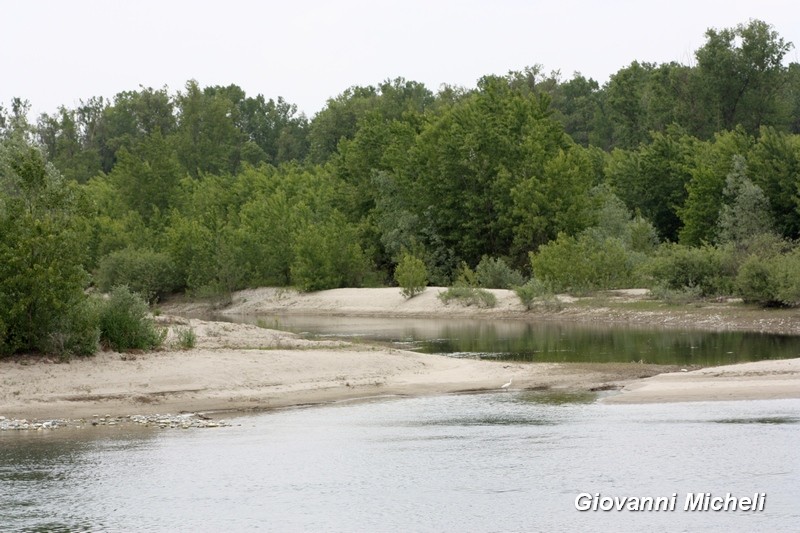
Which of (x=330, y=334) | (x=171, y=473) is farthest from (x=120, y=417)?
(x=330, y=334)

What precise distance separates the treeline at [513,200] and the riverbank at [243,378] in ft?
31.9

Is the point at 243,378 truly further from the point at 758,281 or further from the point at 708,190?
the point at 708,190

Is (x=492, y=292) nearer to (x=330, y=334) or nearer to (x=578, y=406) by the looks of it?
(x=330, y=334)

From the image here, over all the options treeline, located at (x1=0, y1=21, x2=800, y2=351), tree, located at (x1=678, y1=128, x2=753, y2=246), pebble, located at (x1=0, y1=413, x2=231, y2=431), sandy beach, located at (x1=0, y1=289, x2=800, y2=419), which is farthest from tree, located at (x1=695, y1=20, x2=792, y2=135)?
pebble, located at (x1=0, y1=413, x2=231, y2=431)

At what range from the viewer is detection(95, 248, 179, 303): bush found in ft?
267

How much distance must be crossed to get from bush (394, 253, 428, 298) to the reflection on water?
9.67 meters

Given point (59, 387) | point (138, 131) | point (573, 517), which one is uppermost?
point (138, 131)

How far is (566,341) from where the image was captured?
1774 inches

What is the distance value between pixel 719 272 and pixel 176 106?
100800 mm

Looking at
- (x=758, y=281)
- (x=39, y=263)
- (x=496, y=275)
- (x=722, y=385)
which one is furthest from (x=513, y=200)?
(x=39, y=263)

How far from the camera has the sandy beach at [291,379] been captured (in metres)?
28.5

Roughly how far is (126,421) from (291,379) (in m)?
6.45

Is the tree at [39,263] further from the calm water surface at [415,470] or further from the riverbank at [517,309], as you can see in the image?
the riverbank at [517,309]

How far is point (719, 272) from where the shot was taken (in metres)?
56.8
